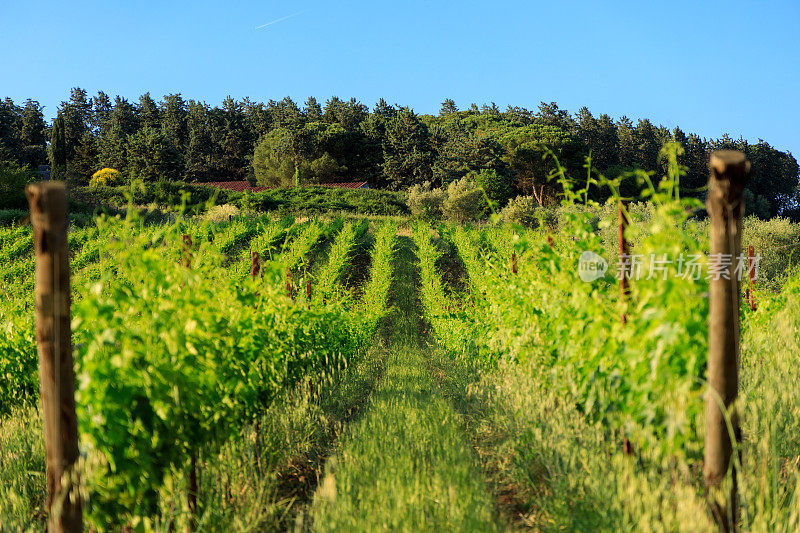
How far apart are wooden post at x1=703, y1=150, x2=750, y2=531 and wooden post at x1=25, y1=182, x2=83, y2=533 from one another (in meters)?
2.68

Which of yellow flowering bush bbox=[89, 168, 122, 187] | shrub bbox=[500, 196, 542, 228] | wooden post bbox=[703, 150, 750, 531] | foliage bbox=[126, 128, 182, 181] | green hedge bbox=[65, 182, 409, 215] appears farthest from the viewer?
foliage bbox=[126, 128, 182, 181]

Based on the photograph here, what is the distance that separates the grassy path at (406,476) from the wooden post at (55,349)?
1122 millimetres

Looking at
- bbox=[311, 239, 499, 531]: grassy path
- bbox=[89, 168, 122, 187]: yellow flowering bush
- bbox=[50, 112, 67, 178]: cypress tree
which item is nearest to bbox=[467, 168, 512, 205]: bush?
bbox=[89, 168, 122, 187]: yellow flowering bush

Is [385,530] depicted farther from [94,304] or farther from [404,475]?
[94,304]

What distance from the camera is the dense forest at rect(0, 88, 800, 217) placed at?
148 ft

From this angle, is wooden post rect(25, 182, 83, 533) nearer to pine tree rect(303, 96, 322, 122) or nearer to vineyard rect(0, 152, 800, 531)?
vineyard rect(0, 152, 800, 531)

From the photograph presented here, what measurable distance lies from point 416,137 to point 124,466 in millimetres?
47217

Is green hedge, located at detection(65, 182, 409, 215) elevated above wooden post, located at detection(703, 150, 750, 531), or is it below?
above

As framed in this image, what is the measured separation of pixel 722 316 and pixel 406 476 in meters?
1.90

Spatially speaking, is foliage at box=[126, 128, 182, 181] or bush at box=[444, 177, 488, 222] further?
foliage at box=[126, 128, 182, 181]

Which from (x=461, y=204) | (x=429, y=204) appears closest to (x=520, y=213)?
(x=461, y=204)

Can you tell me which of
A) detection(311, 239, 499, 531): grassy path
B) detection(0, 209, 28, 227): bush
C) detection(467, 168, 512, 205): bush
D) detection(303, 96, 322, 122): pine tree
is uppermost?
detection(303, 96, 322, 122): pine tree

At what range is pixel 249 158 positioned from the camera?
53.7 meters

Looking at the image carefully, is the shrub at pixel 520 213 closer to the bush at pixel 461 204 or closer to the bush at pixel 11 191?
the bush at pixel 461 204
